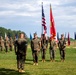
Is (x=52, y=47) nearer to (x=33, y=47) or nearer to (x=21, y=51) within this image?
(x=33, y=47)

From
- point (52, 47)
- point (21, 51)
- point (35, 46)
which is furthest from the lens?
point (52, 47)

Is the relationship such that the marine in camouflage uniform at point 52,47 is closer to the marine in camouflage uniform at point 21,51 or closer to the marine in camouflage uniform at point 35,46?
the marine in camouflage uniform at point 35,46

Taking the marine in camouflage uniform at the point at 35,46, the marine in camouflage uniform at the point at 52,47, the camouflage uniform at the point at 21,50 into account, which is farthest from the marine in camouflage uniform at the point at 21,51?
the marine in camouflage uniform at the point at 52,47

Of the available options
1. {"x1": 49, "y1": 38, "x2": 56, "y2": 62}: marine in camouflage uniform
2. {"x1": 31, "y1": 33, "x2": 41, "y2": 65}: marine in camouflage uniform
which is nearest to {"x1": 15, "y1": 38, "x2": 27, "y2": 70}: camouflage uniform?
{"x1": 31, "y1": 33, "x2": 41, "y2": 65}: marine in camouflage uniform

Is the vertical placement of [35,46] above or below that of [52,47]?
above

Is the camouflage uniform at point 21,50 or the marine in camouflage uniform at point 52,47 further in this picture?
the marine in camouflage uniform at point 52,47

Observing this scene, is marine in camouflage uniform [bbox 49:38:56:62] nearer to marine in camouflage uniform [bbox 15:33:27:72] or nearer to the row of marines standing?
the row of marines standing

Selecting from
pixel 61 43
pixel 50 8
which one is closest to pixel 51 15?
pixel 50 8

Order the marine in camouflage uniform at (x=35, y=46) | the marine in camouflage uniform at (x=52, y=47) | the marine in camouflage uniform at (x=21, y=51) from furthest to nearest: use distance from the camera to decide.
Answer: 1. the marine in camouflage uniform at (x=52, y=47)
2. the marine in camouflage uniform at (x=35, y=46)
3. the marine in camouflage uniform at (x=21, y=51)

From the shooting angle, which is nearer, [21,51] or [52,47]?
[21,51]

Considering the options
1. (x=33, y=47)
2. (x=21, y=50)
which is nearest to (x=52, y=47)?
(x=33, y=47)

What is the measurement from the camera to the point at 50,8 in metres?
33.7

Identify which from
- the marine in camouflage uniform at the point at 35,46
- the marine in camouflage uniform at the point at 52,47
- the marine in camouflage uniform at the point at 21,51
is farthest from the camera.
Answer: the marine in camouflage uniform at the point at 52,47

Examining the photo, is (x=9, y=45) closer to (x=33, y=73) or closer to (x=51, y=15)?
(x=51, y=15)
